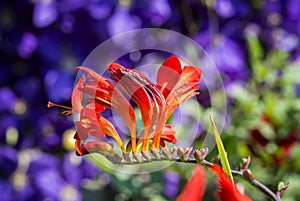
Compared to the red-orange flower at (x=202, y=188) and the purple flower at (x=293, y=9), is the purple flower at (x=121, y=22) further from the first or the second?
the red-orange flower at (x=202, y=188)

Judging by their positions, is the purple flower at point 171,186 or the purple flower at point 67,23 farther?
the purple flower at point 67,23

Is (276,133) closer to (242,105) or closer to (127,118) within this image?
(242,105)

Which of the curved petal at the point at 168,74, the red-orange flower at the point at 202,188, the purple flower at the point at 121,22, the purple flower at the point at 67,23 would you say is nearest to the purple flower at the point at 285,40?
the purple flower at the point at 121,22

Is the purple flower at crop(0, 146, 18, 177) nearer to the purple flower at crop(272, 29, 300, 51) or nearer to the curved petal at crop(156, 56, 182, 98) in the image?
Answer: the purple flower at crop(272, 29, 300, 51)

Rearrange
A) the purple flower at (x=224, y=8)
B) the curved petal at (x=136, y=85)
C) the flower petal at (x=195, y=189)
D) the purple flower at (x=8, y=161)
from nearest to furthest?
the flower petal at (x=195, y=189), the curved petal at (x=136, y=85), the purple flower at (x=8, y=161), the purple flower at (x=224, y=8)

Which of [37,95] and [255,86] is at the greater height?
[255,86]

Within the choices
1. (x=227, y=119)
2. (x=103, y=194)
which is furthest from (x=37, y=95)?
(x=227, y=119)

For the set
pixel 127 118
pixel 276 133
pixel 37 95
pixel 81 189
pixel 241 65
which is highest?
pixel 127 118

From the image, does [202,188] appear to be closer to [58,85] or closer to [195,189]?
[195,189]
